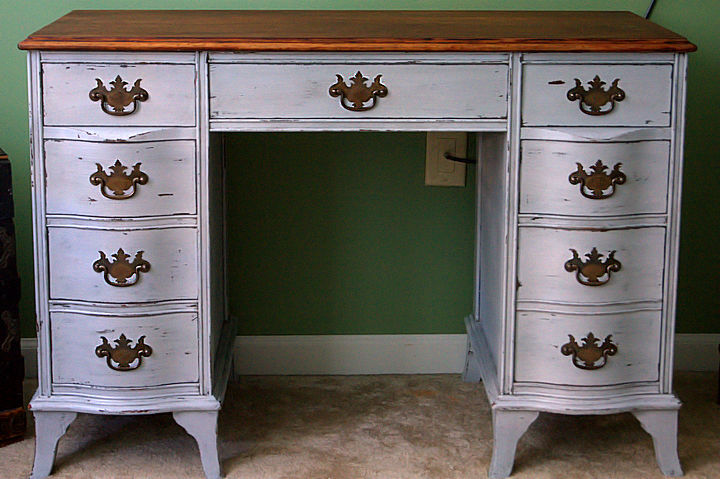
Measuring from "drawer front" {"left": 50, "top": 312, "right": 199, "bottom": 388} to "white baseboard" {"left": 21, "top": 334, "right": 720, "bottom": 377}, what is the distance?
2.07ft

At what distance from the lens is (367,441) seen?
223 cm

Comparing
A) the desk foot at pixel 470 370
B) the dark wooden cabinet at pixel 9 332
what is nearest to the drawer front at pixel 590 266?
the desk foot at pixel 470 370

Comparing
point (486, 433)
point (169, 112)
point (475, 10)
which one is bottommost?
point (486, 433)

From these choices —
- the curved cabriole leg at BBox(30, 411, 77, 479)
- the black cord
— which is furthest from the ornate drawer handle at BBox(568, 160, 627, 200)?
the curved cabriole leg at BBox(30, 411, 77, 479)

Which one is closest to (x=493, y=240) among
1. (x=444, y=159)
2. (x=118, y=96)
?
(x=444, y=159)

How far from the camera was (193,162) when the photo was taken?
1932mm

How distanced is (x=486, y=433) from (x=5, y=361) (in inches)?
42.6

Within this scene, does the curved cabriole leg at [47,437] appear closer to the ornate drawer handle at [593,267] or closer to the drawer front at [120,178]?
the drawer front at [120,178]

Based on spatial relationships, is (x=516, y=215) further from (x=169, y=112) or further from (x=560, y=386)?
(x=169, y=112)

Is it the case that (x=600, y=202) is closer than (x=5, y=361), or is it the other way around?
(x=600, y=202)

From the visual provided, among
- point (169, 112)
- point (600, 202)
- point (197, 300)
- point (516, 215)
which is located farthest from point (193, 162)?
point (600, 202)

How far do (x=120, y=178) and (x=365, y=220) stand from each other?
829mm

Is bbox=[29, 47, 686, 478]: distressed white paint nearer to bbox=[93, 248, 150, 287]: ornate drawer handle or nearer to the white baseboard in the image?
bbox=[93, 248, 150, 287]: ornate drawer handle

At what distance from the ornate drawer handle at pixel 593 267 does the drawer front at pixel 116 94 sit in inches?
31.4
